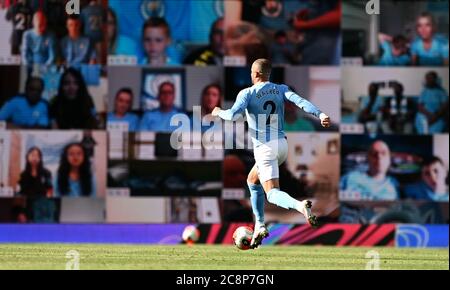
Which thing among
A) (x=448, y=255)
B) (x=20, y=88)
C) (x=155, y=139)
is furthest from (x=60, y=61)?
(x=448, y=255)

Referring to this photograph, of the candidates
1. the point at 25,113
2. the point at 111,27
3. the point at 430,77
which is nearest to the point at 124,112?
the point at 111,27

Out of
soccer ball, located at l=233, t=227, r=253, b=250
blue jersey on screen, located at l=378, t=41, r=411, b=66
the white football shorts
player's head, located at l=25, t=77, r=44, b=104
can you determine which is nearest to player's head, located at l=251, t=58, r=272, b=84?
the white football shorts

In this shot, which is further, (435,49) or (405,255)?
(435,49)

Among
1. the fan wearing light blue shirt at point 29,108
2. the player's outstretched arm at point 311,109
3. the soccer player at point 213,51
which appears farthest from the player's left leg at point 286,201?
the fan wearing light blue shirt at point 29,108

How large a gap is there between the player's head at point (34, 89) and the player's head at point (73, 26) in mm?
957

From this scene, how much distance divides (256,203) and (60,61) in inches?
274

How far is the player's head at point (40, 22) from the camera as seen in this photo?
20375 mm

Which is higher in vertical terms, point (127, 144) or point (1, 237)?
point (127, 144)

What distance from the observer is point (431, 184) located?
68.1 feet

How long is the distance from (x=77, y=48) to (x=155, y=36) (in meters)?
1.34

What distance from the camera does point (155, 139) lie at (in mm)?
20500

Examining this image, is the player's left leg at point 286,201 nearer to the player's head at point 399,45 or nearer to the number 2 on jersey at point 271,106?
the number 2 on jersey at point 271,106

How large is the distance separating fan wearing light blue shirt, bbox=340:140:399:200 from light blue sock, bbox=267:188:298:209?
22.9ft
